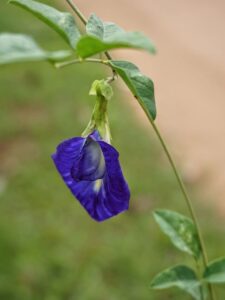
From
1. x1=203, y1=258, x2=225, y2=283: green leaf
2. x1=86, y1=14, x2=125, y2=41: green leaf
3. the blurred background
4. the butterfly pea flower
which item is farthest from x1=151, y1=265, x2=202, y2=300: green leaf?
the blurred background

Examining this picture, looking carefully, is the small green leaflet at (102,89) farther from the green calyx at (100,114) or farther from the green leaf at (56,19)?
the green leaf at (56,19)

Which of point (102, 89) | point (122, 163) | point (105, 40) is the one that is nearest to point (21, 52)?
point (105, 40)

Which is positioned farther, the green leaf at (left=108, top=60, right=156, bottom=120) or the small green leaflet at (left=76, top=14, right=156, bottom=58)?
the green leaf at (left=108, top=60, right=156, bottom=120)

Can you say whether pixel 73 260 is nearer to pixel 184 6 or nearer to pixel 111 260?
pixel 111 260

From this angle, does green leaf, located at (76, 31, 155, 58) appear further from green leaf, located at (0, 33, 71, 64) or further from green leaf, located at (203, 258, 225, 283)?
green leaf, located at (203, 258, 225, 283)

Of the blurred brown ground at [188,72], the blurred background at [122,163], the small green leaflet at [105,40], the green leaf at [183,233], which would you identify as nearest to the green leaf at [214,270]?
the green leaf at [183,233]

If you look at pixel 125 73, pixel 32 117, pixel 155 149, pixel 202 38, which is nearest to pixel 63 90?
pixel 32 117
